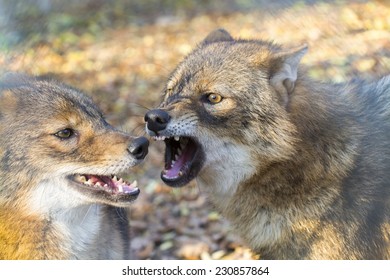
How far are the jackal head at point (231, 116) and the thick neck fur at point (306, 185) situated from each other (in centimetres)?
9

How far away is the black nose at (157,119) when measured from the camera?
4.46 meters

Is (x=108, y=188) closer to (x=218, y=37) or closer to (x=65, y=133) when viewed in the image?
(x=65, y=133)

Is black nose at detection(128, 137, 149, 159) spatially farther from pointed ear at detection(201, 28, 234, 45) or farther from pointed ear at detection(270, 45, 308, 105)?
pointed ear at detection(201, 28, 234, 45)

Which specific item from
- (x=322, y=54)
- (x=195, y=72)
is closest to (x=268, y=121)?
(x=195, y=72)

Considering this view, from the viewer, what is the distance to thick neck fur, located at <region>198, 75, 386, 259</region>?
4723mm

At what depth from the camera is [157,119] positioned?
4.48m

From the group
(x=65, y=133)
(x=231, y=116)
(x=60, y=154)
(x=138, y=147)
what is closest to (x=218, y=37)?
(x=231, y=116)

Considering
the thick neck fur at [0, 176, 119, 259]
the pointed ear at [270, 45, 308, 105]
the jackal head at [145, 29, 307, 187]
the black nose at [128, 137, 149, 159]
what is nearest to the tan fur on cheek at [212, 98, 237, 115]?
the jackal head at [145, 29, 307, 187]

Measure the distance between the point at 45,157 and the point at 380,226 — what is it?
2295mm

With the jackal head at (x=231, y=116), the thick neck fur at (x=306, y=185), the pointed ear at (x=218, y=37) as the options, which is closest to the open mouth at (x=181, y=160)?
the jackal head at (x=231, y=116)

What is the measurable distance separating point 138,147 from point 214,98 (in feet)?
1.99

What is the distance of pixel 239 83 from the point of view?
15.4 feet

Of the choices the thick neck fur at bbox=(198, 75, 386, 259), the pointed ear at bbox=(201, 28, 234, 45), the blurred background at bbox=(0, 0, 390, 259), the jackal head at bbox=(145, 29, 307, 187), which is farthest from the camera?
the blurred background at bbox=(0, 0, 390, 259)
